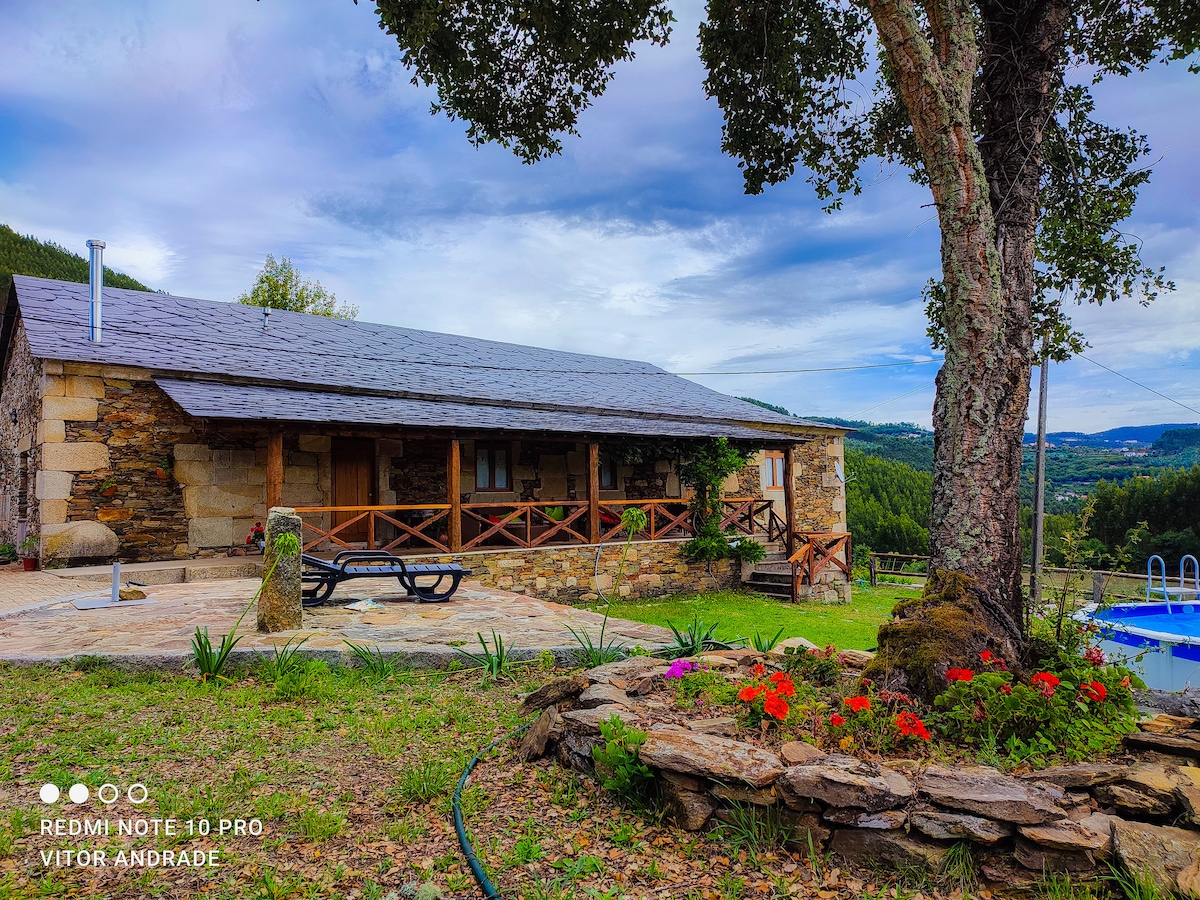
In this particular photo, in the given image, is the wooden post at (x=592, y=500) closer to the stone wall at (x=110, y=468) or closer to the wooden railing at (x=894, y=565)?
the stone wall at (x=110, y=468)

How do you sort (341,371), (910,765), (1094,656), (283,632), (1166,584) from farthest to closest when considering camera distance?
(341,371) → (1166,584) → (283,632) → (1094,656) → (910,765)

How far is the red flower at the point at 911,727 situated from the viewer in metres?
2.81

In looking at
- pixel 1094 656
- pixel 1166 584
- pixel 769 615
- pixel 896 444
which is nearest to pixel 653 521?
pixel 769 615

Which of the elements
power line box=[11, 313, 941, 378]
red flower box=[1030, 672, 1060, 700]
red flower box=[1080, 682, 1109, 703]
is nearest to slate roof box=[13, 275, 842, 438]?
power line box=[11, 313, 941, 378]

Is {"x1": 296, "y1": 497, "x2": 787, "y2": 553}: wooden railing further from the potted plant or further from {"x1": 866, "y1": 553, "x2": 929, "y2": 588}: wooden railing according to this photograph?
{"x1": 866, "y1": 553, "x2": 929, "y2": 588}: wooden railing

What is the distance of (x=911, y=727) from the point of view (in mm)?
2816

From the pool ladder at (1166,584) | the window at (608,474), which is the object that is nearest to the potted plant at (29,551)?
the window at (608,474)

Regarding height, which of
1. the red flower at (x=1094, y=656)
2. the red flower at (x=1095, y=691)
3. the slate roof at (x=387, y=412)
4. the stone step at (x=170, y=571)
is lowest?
the stone step at (x=170, y=571)

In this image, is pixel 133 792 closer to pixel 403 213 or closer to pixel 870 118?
pixel 870 118

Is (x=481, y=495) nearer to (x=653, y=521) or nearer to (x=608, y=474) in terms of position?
(x=608, y=474)

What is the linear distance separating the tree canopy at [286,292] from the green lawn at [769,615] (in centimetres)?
2372

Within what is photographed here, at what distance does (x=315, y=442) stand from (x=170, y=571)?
11.0 feet

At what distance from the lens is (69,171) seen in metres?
14.8

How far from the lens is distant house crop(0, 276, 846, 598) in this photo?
961 cm
